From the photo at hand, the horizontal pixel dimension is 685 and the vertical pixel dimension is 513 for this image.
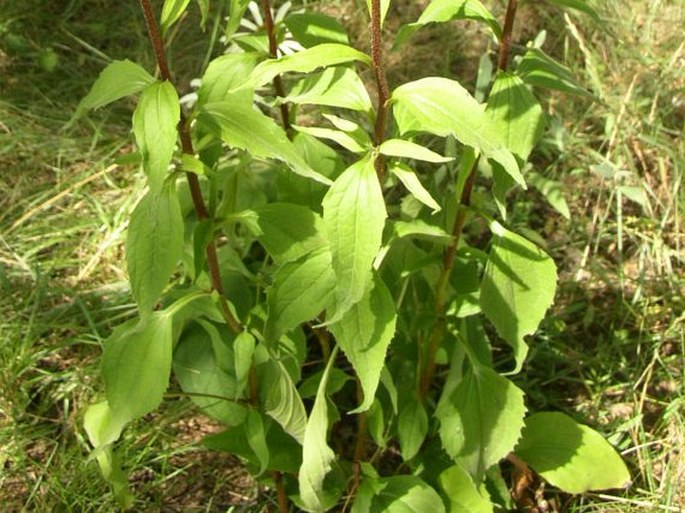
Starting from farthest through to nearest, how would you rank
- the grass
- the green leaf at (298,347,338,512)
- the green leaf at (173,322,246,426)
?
the grass, the green leaf at (173,322,246,426), the green leaf at (298,347,338,512)

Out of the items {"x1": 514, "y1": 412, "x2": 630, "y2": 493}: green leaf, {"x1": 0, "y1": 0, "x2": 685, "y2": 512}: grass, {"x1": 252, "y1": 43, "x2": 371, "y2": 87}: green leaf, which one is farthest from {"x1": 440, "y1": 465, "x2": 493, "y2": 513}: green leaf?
{"x1": 252, "y1": 43, "x2": 371, "y2": 87}: green leaf

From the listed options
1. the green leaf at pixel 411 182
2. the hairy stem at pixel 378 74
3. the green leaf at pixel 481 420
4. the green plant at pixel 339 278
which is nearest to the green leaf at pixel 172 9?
the green plant at pixel 339 278

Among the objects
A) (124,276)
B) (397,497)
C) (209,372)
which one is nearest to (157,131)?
(209,372)

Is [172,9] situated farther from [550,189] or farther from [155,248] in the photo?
[550,189]

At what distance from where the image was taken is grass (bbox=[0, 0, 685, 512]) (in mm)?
2475

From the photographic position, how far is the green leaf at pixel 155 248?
5.28 ft

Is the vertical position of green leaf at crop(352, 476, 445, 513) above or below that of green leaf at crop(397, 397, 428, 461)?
below

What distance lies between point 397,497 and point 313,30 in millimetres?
1086

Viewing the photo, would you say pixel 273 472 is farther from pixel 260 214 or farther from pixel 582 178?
pixel 582 178

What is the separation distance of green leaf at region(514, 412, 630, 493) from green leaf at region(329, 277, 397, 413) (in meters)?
0.85

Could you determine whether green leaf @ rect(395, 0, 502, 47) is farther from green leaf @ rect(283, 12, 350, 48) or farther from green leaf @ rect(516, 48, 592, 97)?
green leaf @ rect(283, 12, 350, 48)

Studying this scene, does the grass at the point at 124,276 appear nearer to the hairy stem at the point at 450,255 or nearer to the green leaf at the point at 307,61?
the hairy stem at the point at 450,255

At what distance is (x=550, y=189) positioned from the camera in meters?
2.79

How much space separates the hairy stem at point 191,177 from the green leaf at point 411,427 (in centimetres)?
49
